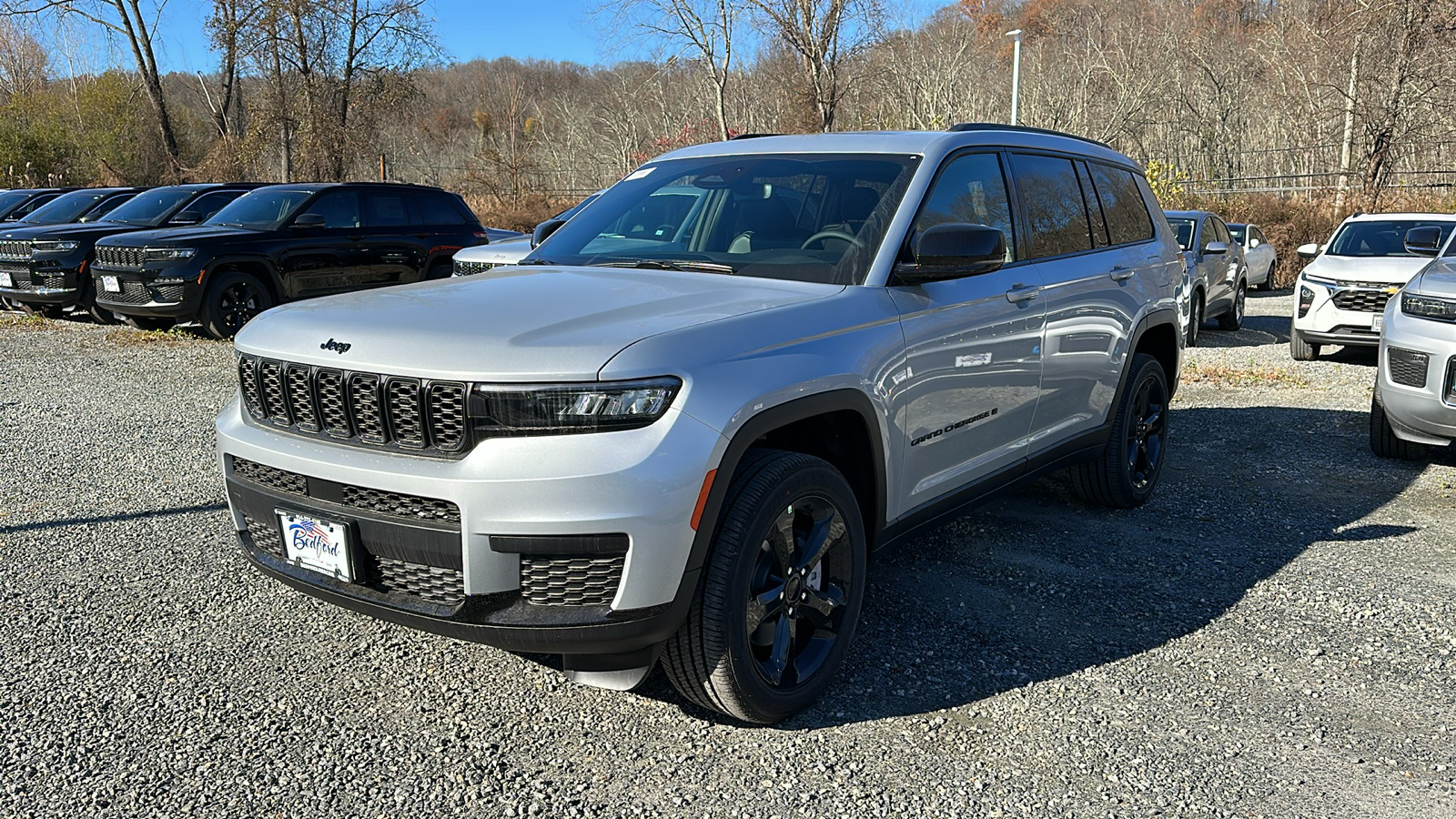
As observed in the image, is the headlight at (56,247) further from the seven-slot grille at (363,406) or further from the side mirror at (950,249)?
the side mirror at (950,249)

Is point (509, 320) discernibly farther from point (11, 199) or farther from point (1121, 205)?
point (11, 199)

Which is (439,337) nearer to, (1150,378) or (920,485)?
(920,485)

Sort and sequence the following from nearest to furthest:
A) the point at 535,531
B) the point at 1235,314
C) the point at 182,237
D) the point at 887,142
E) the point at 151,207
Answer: the point at 535,531, the point at 887,142, the point at 182,237, the point at 1235,314, the point at 151,207

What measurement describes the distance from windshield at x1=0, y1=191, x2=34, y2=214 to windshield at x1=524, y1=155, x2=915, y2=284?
1957 centimetres

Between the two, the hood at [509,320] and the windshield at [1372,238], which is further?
the windshield at [1372,238]

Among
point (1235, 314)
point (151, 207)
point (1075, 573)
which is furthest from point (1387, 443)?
point (151, 207)

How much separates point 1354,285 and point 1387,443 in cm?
492

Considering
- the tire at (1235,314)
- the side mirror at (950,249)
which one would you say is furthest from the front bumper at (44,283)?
the tire at (1235,314)

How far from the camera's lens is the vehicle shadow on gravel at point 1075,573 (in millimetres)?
3736

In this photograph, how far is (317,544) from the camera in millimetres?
3100

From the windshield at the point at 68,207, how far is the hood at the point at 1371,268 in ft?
56.6

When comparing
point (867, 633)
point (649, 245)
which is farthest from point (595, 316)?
point (867, 633)

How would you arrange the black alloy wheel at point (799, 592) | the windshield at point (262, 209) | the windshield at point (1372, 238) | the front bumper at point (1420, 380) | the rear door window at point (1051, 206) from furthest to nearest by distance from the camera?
the windshield at point (262, 209) < the windshield at point (1372, 238) < the front bumper at point (1420, 380) < the rear door window at point (1051, 206) < the black alloy wheel at point (799, 592)

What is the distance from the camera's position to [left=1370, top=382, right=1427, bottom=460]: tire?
6.77 meters
